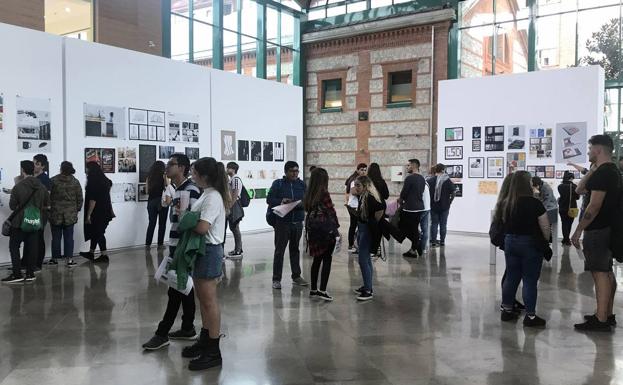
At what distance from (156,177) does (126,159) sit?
707mm

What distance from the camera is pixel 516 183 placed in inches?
231

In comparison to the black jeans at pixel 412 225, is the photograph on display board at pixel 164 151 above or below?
above

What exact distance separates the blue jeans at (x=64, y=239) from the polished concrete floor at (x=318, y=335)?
57 cm

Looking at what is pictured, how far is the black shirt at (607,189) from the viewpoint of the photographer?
216 inches

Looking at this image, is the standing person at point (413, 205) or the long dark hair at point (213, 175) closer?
the long dark hair at point (213, 175)

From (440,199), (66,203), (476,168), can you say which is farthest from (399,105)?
(66,203)

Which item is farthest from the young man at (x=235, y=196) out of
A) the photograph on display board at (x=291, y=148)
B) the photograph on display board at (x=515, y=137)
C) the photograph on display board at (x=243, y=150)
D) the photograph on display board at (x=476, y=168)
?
the photograph on display board at (x=515, y=137)

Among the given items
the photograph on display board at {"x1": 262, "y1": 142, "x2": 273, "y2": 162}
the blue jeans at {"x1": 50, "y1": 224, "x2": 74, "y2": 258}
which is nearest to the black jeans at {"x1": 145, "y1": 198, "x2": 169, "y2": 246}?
the blue jeans at {"x1": 50, "y1": 224, "x2": 74, "y2": 258}

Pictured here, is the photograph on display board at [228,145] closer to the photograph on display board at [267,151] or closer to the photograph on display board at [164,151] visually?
the photograph on display board at [267,151]

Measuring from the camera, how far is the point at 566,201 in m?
12.2

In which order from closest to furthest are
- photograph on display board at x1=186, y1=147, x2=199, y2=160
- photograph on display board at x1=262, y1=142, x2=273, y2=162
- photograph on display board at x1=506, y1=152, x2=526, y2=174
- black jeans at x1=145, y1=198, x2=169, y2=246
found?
black jeans at x1=145, y1=198, x2=169, y2=246
photograph on display board at x1=186, y1=147, x2=199, y2=160
photograph on display board at x1=506, y1=152, x2=526, y2=174
photograph on display board at x1=262, y1=142, x2=273, y2=162

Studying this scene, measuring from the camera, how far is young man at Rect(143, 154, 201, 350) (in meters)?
5.00

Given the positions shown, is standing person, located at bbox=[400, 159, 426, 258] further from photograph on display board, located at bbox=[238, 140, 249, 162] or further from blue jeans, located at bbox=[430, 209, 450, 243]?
photograph on display board, located at bbox=[238, 140, 249, 162]

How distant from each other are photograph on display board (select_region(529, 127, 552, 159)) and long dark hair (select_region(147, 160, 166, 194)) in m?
8.55
